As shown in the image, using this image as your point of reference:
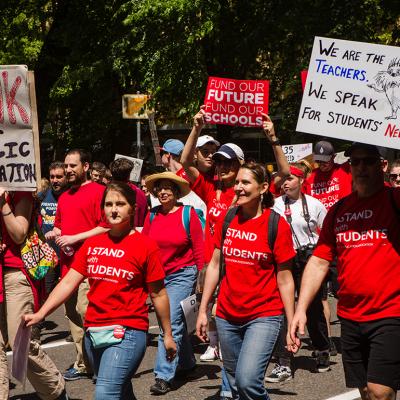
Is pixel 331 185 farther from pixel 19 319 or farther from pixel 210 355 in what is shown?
pixel 19 319

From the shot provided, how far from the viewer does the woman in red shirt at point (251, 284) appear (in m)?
5.62

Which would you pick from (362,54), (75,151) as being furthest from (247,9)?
(362,54)

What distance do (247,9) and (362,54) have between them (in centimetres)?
1490

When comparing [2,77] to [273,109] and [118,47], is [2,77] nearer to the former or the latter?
[118,47]

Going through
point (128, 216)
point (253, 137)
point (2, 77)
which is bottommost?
point (253, 137)

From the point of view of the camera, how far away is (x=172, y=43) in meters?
18.0

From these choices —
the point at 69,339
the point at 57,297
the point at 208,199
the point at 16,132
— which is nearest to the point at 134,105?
the point at 69,339

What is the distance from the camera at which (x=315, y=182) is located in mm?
10258

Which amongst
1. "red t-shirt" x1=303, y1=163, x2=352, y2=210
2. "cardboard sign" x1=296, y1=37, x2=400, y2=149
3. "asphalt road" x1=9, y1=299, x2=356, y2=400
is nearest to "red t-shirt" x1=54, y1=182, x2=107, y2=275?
"asphalt road" x1=9, y1=299, x2=356, y2=400

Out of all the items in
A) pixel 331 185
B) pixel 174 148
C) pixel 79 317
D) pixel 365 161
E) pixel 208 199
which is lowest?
pixel 79 317

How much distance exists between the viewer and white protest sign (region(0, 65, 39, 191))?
5.71 metres

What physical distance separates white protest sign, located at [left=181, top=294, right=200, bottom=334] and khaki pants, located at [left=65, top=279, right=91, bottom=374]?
0.99m

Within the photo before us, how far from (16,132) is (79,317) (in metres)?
2.67

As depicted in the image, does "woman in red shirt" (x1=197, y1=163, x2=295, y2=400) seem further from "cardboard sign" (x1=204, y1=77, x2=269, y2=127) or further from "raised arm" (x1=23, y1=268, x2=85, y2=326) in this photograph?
"cardboard sign" (x1=204, y1=77, x2=269, y2=127)
